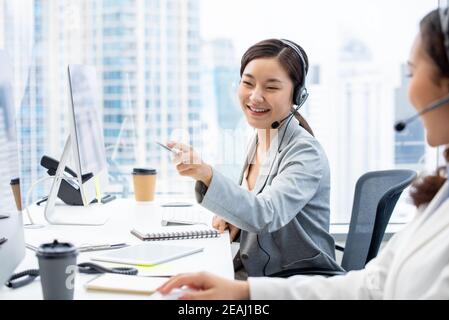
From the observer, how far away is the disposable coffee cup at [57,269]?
3.34ft

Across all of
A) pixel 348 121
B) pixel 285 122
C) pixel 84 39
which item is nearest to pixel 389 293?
pixel 285 122

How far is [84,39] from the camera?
9.39 feet

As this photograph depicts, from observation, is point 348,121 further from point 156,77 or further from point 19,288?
point 19,288

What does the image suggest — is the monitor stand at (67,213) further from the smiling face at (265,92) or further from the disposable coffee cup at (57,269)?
the disposable coffee cup at (57,269)

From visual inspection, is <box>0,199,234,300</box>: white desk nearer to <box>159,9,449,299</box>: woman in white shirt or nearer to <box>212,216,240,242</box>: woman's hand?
<box>212,216,240,242</box>: woman's hand

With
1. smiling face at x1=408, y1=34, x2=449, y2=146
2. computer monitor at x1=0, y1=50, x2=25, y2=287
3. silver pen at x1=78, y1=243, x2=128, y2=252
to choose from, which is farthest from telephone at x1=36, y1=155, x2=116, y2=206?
smiling face at x1=408, y1=34, x2=449, y2=146

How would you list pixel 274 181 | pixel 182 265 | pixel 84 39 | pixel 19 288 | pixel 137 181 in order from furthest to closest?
pixel 84 39
pixel 137 181
pixel 274 181
pixel 182 265
pixel 19 288

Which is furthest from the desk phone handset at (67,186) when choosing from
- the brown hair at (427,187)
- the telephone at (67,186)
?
the brown hair at (427,187)

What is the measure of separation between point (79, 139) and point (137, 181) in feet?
2.50

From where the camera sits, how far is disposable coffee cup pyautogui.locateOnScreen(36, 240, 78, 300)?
3.34ft

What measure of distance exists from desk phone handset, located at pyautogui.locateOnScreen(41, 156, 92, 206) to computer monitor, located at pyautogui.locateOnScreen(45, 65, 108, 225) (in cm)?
8

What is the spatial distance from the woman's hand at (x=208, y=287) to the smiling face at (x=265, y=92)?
949 millimetres

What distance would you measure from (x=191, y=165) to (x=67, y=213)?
0.87 meters
